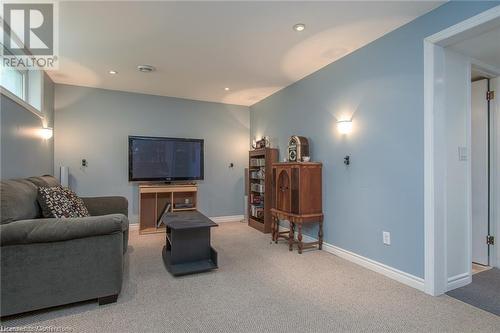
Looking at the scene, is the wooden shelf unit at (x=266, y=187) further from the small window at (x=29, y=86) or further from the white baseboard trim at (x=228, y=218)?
the small window at (x=29, y=86)

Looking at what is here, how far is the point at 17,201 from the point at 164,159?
8.64ft

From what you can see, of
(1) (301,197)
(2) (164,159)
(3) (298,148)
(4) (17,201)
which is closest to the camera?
(4) (17,201)

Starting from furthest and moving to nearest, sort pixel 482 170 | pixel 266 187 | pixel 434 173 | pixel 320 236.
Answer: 1. pixel 266 187
2. pixel 320 236
3. pixel 482 170
4. pixel 434 173

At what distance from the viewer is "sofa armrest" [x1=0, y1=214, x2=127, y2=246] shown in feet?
5.55

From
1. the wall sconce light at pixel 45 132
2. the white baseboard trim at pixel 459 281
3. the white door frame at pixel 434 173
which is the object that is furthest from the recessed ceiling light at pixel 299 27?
the wall sconce light at pixel 45 132

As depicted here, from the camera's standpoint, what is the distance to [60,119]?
13.5ft

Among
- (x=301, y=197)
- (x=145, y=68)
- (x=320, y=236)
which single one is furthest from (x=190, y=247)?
(x=145, y=68)

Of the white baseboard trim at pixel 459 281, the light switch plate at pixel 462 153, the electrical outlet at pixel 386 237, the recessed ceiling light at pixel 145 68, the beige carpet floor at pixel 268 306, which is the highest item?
the recessed ceiling light at pixel 145 68

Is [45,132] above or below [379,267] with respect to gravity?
above

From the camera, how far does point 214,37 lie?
263 cm

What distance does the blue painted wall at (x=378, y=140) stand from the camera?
231cm

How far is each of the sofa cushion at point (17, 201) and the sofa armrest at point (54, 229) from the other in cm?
14

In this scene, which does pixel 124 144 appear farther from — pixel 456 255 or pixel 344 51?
pixel 456 255

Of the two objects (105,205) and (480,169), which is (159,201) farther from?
(480,169)
